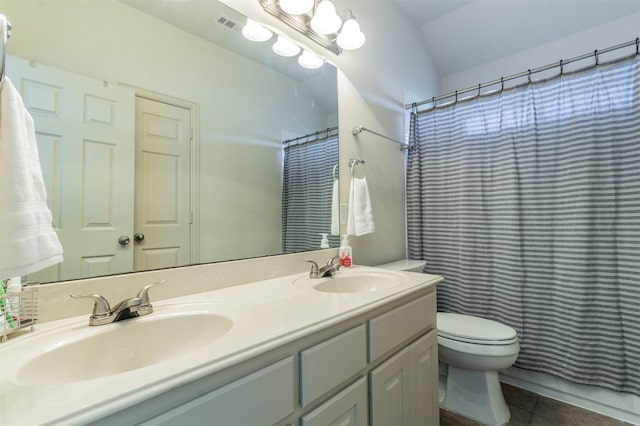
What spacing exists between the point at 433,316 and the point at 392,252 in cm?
79

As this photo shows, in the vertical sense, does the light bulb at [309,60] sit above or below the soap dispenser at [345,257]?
above

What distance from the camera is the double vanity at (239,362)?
45 centimetres

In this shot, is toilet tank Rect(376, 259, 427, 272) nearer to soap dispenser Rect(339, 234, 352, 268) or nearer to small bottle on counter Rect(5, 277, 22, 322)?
soap dispenser Rect(339, 234, 352, 268)

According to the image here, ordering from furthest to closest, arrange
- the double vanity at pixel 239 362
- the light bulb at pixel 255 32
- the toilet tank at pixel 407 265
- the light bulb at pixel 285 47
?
1. the toilet tank at pixel 407 265
2. the light bulb at pixel 285 47
3. the light bulb at pixel 255 32
4. the double vanity at pixel 239 362

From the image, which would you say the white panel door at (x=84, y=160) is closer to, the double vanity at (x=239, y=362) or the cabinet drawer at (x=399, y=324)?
the double vanity at (x=239, y=362)

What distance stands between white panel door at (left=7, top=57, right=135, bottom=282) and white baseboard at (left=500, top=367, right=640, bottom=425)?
2.16m

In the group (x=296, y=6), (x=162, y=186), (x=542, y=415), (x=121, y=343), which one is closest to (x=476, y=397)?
(x=542, y=415)

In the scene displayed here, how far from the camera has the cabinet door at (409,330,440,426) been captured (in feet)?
3.52

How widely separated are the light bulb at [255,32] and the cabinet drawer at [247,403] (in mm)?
1268

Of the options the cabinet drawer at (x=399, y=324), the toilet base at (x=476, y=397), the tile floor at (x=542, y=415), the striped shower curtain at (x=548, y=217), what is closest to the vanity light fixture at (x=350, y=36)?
the striped shower curtain at (x=548, y=217)

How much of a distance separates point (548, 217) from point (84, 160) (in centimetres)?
214

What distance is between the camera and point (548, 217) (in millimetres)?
1604

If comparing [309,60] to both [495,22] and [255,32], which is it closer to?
[255,32]

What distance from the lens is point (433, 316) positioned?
121 cm
